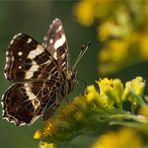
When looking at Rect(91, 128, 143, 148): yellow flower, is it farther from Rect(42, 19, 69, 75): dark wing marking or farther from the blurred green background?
the blurred green background

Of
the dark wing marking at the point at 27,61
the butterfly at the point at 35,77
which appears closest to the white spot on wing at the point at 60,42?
the butterfly at the point at 35,77

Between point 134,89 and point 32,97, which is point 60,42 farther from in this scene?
point 134,89

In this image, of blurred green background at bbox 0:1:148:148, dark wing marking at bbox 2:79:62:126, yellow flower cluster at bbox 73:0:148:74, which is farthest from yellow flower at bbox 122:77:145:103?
blurred green background at bbox 0:1:148:148

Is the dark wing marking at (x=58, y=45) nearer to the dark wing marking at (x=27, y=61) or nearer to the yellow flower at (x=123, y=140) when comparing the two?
the dark wing marking at (x=27, y=61)

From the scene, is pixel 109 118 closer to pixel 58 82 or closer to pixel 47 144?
pixel 47 144

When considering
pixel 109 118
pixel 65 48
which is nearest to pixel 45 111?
pixel 65 48

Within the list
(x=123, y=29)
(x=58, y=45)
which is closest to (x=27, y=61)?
(x=58, y=45)
